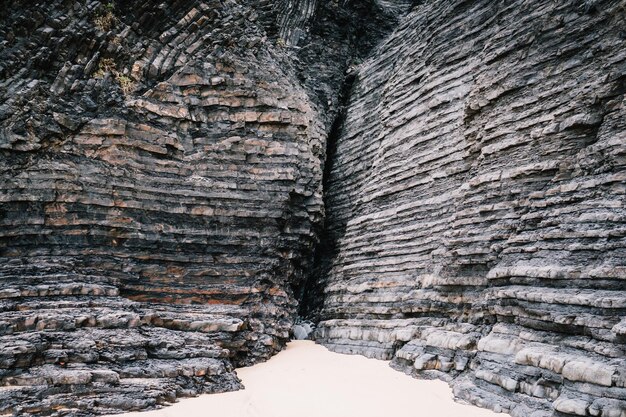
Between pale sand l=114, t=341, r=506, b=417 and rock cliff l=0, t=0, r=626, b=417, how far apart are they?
1.35 ft

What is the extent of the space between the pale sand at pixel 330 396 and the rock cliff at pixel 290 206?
1.35ft

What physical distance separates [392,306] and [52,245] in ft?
24.1

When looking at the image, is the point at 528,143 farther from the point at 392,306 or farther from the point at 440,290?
the point at 392,306

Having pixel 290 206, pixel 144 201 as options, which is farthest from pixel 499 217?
pixel 144 201

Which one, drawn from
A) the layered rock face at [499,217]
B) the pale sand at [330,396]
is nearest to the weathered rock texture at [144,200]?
the pale sand at [330,396]

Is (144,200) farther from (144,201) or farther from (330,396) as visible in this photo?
(330,396)

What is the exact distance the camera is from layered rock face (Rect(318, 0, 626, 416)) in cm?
667

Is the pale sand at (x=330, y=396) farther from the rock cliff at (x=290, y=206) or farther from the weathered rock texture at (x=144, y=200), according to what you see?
the weathered rock texture at (x=144, y=200)

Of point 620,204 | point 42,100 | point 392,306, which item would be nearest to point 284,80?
point 42,100

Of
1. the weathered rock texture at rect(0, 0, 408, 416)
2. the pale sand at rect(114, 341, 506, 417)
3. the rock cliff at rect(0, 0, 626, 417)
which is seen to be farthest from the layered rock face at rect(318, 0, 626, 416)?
the weathered rock texture at rect(0, 0, 408, 416)

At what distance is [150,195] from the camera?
11.2 m

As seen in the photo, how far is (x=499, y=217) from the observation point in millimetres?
9086

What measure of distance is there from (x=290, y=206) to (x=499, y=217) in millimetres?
5730

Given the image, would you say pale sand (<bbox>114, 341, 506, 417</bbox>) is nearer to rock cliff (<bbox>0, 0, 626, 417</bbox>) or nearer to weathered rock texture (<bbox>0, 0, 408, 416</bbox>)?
rock cliff (<bbox>0, 0, 626, 417</bbox>)
